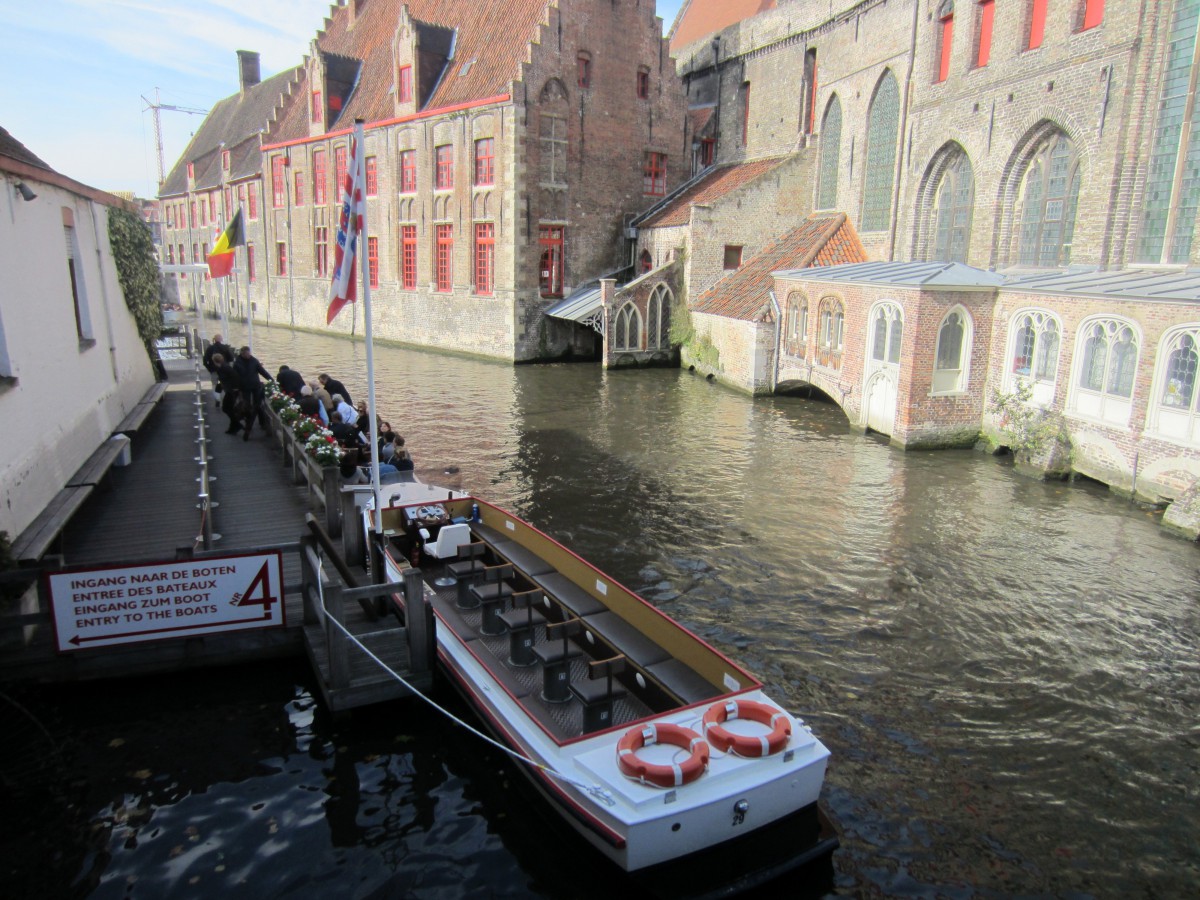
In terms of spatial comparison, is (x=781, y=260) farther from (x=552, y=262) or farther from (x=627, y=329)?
(x=552, y=262)

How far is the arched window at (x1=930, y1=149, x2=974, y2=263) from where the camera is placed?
68.7 ft

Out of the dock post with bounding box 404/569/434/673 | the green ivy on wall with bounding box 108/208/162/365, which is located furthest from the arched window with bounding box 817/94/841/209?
the dock post with bounding box 404/569/434/673

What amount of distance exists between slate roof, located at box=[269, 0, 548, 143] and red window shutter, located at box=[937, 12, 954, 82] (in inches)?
511

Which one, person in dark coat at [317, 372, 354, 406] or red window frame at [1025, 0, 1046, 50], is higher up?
red window frame at [1025, 0, 1046, 50]

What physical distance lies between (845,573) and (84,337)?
455 inches

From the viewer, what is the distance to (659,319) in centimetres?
2834

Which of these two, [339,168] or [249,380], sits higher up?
[339,168]

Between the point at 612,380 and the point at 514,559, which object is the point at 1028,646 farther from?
the point at 612,380

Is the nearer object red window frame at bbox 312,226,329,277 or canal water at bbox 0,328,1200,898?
canal water at bbox 0,328,1200,898

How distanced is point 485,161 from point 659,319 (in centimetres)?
818

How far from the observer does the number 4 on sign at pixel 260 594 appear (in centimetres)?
771

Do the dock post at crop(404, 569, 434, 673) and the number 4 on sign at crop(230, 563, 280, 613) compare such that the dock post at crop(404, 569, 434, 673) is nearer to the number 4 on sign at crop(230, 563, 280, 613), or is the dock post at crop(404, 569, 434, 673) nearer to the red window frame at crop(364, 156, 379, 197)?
the number 4 on sign at crop(230, 563, 280, 613)

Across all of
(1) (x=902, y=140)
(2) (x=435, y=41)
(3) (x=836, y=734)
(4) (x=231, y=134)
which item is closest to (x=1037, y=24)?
(1) (x=902, y=140)

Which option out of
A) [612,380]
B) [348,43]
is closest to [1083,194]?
[612,380]
